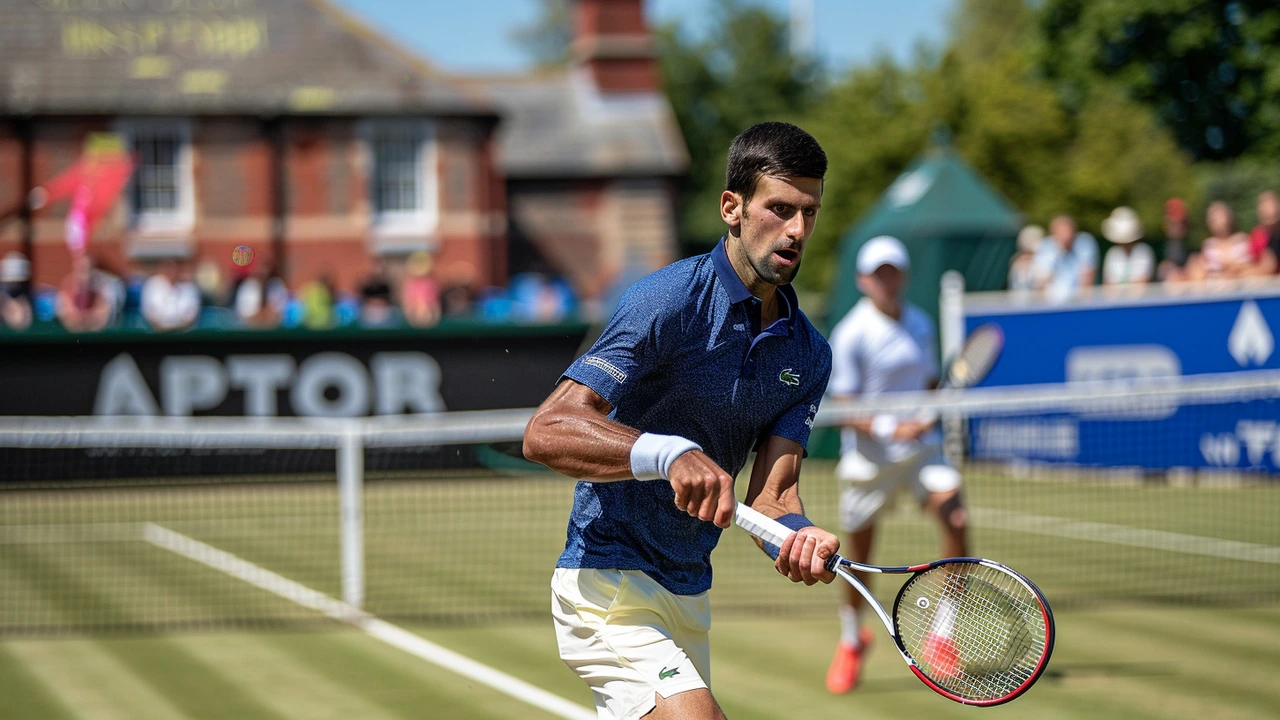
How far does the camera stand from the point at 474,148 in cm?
3706

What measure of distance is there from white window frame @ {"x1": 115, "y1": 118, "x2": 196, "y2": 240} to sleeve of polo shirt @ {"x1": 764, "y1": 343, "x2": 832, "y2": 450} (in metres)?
33.1

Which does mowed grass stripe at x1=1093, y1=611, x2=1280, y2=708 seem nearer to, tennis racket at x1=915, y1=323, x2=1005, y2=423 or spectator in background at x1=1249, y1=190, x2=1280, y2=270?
tennis racket at x1=915, y1=323, x2=1005, y2=423

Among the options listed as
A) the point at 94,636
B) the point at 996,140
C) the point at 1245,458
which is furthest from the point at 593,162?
the point at 94,636

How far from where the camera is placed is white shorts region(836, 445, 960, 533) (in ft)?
25.7

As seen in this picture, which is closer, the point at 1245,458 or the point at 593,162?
the point at 1245,458

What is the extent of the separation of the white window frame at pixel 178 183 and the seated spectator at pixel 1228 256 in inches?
1022

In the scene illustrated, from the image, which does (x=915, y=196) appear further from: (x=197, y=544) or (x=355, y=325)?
(x=197, y=544)

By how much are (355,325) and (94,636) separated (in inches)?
312

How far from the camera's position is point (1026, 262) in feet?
58.9

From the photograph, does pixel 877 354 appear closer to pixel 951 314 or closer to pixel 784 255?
pixel 784 255

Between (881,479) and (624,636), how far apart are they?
14.3 feet

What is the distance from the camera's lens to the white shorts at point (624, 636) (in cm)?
372

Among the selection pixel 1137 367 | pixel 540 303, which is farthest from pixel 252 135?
pixel 1137 367

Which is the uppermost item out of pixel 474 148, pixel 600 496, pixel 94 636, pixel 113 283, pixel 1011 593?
pixel 474 148
